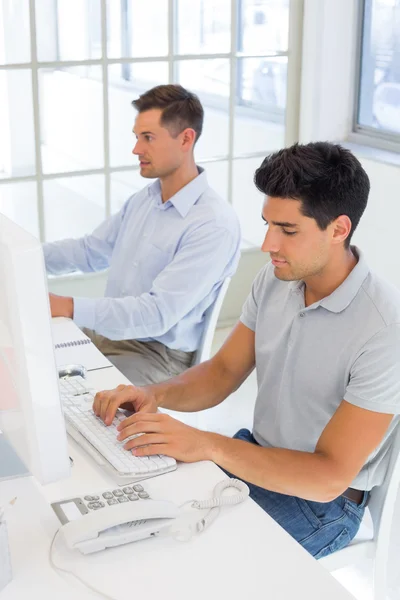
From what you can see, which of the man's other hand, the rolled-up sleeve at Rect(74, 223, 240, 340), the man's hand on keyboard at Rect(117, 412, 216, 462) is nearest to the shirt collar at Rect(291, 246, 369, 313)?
the man's hand on keyboard at Rect(117, 412, 216, 462)

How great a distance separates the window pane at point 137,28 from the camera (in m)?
3.54

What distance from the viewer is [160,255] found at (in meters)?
2.61

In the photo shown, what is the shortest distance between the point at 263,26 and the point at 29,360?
308cm

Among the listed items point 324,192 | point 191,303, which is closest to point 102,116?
point 191,303

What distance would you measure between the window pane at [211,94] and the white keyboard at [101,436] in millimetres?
2221

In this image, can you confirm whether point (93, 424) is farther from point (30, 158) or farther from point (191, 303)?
point (30, 158)

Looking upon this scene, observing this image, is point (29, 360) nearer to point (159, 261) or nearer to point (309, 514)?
point (309, 514)

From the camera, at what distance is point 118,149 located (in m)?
3.70

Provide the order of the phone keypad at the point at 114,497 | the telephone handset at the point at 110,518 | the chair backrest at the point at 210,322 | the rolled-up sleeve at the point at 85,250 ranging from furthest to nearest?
the rolled-up sleeve at the point at 85,250 → the chair backrest at the point at 210,322 → the phone keypad at the point at 114,497 → the telephone handset at the point at 110,518

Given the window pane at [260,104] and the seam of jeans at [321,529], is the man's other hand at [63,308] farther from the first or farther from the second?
the window pane at [260,104]

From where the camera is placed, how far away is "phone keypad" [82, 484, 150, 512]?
4.53ft

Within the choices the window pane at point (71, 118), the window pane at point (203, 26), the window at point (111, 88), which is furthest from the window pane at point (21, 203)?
the window pane at point (203, 26)

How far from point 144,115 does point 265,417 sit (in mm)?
1225

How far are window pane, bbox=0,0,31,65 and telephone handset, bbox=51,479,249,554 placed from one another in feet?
7.91
